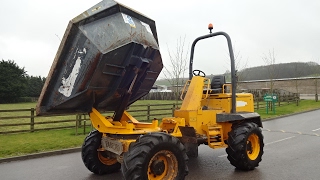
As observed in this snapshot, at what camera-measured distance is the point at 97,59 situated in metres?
4.48

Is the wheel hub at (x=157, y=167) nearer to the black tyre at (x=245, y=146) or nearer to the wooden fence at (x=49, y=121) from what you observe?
the black tyre at (x=245, y=146)

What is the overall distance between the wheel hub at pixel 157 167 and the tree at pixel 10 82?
2104 inches

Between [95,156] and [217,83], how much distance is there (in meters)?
3.36

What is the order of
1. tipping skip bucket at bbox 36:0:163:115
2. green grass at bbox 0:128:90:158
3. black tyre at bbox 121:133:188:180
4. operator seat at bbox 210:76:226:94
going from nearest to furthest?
1. black tyre at bbox 121:133:188:180
2. tipping skip bucket at bbox 36:0:163:115
3. operator seat at bbox 210:76:226:94
4. green grass at bbox 0:128:90:158

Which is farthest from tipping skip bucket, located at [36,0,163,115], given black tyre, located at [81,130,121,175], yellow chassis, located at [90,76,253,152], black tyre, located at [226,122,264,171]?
black tyre, located at [226,122,264,171]

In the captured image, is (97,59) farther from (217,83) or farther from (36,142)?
(36,142)

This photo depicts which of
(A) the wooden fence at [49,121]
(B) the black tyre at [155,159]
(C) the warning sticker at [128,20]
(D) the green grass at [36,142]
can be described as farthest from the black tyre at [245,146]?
(D) the green grass at [36,142]

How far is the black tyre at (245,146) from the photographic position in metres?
5.97

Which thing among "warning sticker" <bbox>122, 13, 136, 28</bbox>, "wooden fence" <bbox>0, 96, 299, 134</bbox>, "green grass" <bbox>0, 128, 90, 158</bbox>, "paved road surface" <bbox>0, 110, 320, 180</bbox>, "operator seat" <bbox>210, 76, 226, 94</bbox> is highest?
"warning sticker" <bbox>122, 13, 136, 28</bbox>

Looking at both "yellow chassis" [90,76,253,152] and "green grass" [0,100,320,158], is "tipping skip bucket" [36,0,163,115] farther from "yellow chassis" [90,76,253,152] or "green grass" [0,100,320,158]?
"green grass" [0,100,320,158]

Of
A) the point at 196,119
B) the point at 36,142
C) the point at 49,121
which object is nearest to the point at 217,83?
the point at 196,119

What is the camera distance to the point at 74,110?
5141 mm

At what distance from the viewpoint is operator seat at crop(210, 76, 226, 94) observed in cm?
670

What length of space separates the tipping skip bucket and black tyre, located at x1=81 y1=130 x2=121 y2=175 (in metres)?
0.97
